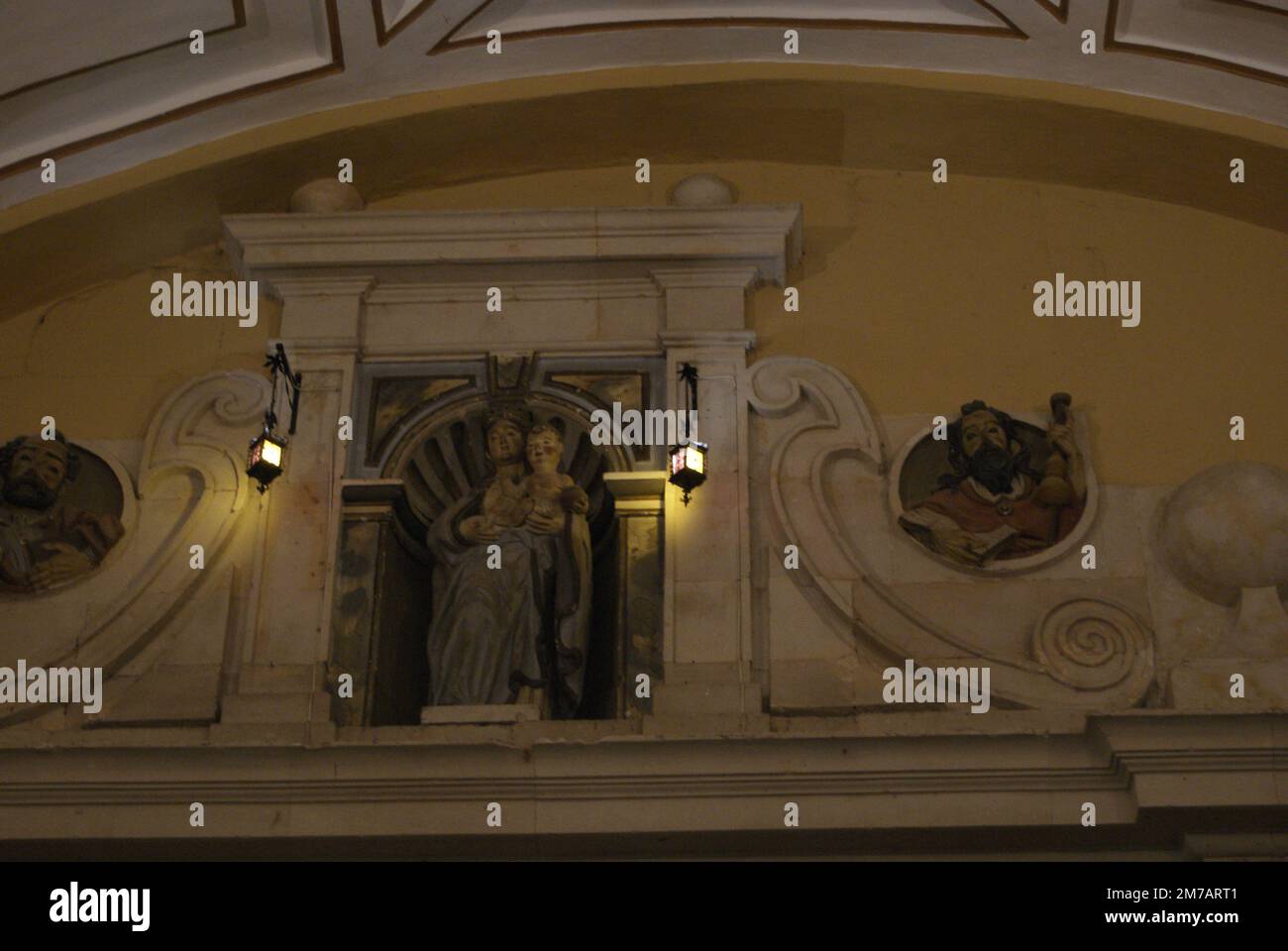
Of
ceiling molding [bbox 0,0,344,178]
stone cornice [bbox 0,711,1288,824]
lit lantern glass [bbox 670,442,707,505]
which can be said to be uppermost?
ceiling molding [bbox 0,0,344,178]

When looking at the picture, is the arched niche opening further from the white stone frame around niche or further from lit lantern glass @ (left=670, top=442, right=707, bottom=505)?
the white stone frame around niche

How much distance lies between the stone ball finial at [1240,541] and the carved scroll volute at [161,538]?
11.0 feet

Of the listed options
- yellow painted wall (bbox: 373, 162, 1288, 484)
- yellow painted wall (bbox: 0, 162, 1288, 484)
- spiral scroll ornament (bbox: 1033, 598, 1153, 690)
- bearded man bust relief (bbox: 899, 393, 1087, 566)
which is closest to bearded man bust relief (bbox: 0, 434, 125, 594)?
yellow painted wall (bbox: 0, 162, 1288, 484)

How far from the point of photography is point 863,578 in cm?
783

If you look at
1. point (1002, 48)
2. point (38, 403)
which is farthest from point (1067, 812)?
point (38, 403)

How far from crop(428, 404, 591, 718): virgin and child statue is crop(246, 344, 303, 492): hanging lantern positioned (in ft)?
2.11

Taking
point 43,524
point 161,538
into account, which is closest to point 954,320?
point 161,538

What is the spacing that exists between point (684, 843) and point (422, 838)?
84cm

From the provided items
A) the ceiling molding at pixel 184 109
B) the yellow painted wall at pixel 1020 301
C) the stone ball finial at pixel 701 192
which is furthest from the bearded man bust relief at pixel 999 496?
the ceiling molding at pixel 184 109

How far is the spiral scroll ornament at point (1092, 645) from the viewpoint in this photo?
24.8ft

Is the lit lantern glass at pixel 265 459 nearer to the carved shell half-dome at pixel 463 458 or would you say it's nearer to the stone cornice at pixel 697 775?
the carved shell half-dome at pixel 463 458

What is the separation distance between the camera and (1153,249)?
8.72 m

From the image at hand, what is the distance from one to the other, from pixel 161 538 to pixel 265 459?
657 millimetres

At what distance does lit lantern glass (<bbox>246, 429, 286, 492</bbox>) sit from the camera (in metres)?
7.74
